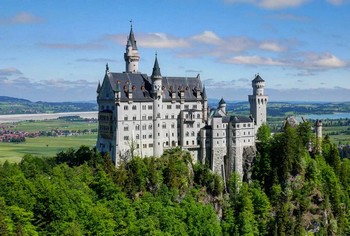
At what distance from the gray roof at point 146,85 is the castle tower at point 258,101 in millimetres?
15961

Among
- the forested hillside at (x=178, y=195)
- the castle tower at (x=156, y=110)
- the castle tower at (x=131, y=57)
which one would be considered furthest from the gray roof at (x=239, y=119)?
the castle tower at (x=131, y=57)

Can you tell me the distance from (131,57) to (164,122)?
17730 millimetres

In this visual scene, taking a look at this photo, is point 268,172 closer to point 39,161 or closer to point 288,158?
point 288,158

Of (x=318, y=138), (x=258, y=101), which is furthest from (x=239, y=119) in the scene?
(x=318, y=138)

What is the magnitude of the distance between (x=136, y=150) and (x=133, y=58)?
931 inches

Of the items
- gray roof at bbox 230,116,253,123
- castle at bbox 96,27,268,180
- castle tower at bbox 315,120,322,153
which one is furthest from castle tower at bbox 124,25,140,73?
castle tower at bbox 315,120,322,153

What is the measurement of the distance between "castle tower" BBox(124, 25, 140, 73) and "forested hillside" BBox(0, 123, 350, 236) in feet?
71.6

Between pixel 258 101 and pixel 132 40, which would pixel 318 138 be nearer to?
pixel 258 101

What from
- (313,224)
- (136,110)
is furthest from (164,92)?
(313,224)

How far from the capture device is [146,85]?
111 meters

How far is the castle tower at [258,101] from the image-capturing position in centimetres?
12700

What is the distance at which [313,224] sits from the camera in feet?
369

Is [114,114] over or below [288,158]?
over

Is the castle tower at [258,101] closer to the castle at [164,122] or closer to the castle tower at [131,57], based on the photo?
the castle at [164,122]
